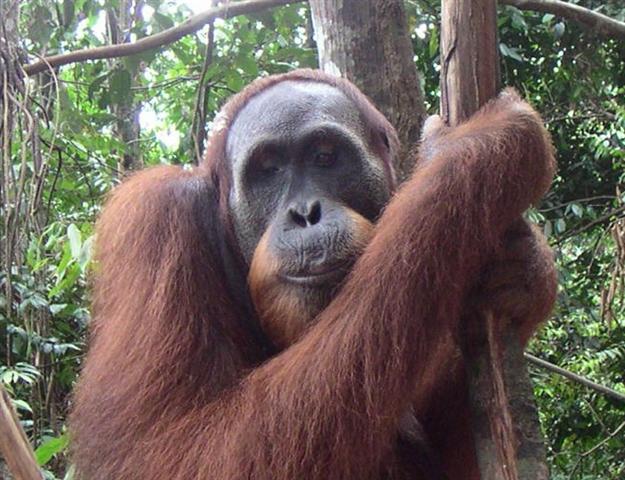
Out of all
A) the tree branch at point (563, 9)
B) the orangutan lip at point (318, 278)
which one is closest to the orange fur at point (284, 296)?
the orangutan lip at point (318, 278)

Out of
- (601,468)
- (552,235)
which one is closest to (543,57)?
(552,235)

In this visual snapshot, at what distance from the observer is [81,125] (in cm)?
583

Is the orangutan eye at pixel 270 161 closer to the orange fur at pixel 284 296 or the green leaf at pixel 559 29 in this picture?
the orange fur at pixel 284 296

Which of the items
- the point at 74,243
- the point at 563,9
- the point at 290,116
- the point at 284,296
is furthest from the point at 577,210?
the point at 284,296

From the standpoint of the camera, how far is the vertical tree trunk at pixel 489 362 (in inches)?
79.8

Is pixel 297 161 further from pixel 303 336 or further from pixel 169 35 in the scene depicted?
pixel 169 35

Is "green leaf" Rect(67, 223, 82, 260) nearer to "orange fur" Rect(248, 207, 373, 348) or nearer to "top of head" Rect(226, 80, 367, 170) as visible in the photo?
"top of head" Rect(226, 80, 367, 170)

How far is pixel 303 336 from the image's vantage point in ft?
7.99

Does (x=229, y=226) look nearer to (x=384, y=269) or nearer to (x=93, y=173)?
(x=384, y=269)

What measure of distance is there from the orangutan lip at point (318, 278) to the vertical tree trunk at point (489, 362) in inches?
16.7

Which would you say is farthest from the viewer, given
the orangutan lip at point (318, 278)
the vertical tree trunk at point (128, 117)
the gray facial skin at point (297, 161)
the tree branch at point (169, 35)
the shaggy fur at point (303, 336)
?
→ the vertical tree trunk at point (128, 117)

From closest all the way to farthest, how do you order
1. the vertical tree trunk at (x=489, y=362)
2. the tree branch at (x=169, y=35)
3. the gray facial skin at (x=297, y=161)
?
1. the vertical tree trunk at (x=489, y=362)
2. the gray facial skin at (x=297, y=161)
3. the tree branch at (x=169, y=35)

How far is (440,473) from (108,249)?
4.30 feet

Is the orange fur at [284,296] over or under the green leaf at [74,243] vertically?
over
